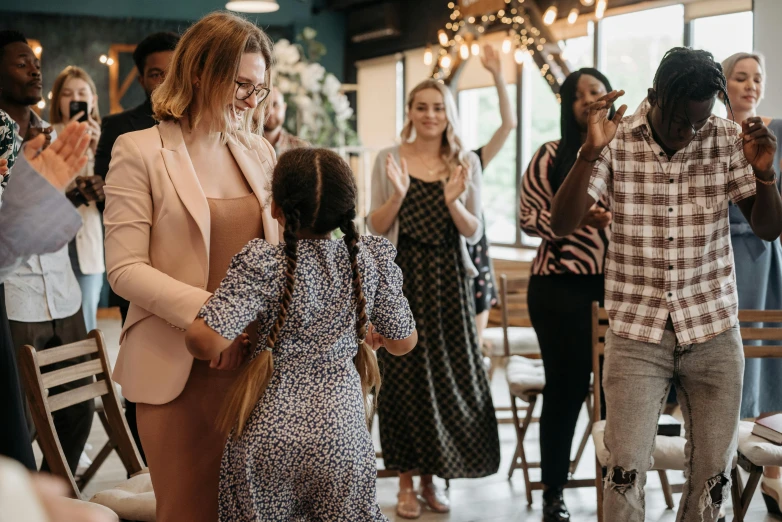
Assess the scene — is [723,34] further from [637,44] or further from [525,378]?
[525,378]

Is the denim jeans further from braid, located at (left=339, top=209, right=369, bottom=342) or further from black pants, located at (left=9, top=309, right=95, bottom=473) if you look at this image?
braid, located at (left=339, top=209, right=369, bottom=342)

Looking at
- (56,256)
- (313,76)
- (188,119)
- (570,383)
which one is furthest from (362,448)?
(313,76)

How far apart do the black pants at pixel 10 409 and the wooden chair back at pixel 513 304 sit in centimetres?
281

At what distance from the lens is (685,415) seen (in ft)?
7.79

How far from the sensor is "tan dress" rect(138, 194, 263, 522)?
6.18 feet

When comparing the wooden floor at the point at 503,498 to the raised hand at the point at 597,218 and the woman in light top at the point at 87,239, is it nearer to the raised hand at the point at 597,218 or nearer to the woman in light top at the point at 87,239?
the woman in light top at the point at 87,239

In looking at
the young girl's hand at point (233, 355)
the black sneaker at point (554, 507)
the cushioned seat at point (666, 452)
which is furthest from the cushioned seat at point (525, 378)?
the young girl's hand at point (233, 355)

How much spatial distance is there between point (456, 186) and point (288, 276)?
184cm

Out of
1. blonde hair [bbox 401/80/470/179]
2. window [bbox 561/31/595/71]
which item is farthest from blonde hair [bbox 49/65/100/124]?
window [bbox 561/31/595/71]

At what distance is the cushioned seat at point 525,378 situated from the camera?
3.74 meters

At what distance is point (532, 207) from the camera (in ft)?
11.5

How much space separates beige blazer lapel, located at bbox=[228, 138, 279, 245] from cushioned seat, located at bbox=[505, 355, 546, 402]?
6.37 ft

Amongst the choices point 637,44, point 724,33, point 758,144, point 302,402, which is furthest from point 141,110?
point 637,44

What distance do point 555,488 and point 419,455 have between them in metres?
0.59
